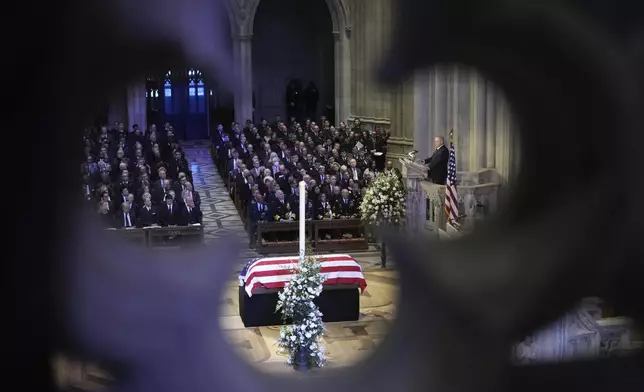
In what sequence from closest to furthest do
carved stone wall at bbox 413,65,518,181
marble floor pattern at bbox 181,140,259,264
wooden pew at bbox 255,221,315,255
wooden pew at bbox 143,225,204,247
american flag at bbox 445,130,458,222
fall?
1. wooden pew at bbox 143,225,204,247
2. american flag at bbox 445,130,458,222
3. carved stone wall at bbox 413,65,518,181
4. wooden pew at bbox 255,221,315,255
5. marble floor pattern at bbox 181,140,259,264

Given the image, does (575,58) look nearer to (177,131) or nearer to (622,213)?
(622,213)

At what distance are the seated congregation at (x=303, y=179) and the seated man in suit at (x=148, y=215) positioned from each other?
2195 millimetres

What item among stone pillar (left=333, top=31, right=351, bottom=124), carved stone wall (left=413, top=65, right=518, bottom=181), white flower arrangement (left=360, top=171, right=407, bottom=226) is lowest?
white flower arrangement (left=360, top=171, right=407, bottom=226)

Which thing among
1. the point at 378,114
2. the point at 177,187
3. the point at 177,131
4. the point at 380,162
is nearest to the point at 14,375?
the point at 177,187

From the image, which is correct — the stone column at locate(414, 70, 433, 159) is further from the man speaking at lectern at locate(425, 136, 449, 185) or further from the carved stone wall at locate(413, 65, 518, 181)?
the man speaking at lectern at locate(425, 136, 449, 185)

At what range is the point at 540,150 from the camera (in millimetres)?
1733

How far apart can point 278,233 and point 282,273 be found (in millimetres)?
5322

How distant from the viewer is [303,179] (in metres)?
16.8

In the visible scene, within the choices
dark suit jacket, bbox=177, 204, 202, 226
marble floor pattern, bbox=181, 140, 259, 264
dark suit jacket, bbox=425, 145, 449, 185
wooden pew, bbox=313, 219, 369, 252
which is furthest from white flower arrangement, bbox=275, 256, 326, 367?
wooden pew, bbox=313, 219, 369, 252

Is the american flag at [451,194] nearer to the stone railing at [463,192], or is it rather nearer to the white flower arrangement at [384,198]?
the stone railing at [463,192]

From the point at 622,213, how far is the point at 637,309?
20 centimetres

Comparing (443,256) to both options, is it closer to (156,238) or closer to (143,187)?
(156,238)

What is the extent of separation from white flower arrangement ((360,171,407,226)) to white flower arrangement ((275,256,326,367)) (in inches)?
122

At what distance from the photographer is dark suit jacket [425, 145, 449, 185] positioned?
36.3 ft
